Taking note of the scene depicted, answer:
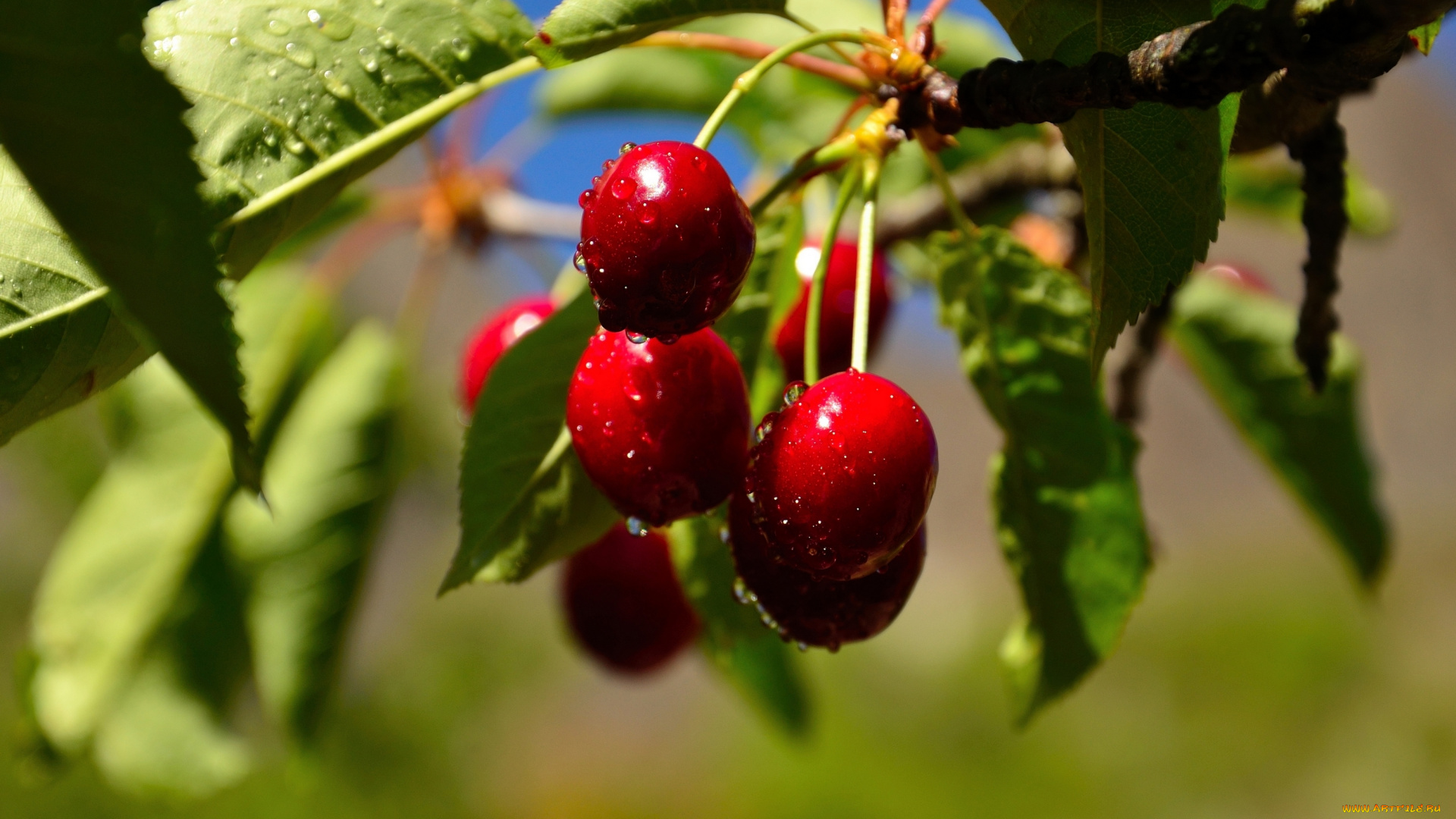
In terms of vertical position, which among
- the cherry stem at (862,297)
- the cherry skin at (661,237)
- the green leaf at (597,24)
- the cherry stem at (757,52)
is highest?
the green leaf at (597,24)

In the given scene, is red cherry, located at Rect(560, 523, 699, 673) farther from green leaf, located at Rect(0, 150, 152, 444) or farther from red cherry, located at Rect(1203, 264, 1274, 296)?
red cherry, located at Rect(1203, 264, 1274, 296)

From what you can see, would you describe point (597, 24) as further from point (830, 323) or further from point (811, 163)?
point (830, 323)

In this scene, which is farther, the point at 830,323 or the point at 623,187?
the point at 830,323

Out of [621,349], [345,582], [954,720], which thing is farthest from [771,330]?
[954,720]

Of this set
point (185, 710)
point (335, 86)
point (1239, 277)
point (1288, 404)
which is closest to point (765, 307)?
point (335, 86)

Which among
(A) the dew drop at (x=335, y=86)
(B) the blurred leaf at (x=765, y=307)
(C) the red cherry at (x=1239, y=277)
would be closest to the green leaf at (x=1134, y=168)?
(B) the blurred leaf at (x=765, y=307)

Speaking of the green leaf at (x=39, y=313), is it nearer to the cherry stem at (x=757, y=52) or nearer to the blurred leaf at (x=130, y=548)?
the cherry stem at (x=757, y=52)

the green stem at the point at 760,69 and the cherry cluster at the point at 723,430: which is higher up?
the green stem at the point at 760,69

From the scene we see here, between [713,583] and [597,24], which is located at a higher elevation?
[597,24]
